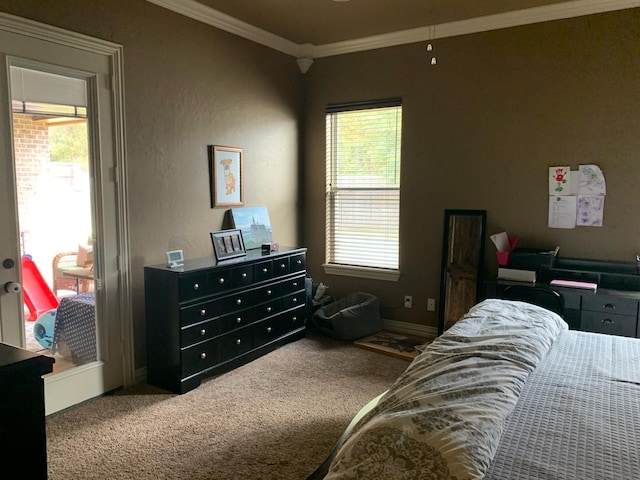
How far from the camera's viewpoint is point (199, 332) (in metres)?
3.26

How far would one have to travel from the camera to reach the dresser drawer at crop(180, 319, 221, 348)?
3.16 metres

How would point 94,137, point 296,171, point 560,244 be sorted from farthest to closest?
point 296,171 → point 560,244 → point 94,137

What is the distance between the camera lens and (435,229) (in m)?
4.27

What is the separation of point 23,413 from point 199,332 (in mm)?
2040

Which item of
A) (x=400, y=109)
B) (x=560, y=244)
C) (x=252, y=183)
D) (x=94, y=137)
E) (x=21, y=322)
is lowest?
(x=21, y=322)

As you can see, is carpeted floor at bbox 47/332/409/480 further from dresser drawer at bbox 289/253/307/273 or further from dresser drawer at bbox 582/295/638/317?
dresser drawer at bbox 582/295/638/317

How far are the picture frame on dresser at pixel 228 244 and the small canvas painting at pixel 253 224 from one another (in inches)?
8.5

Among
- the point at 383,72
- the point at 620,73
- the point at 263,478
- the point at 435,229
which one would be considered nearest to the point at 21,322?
the point at 263,478

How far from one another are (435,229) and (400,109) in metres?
1.16

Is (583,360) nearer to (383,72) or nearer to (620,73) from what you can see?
(620,73)

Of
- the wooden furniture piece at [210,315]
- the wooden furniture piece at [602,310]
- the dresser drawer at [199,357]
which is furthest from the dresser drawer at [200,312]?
the wooden furniture piece at [602,310]

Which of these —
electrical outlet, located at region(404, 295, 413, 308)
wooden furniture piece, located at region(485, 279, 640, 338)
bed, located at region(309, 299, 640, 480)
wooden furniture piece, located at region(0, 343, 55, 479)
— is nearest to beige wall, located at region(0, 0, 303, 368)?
electrical outlet, located at region(404, 295, 413, 308)

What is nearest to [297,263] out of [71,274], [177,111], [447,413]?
[177,111]

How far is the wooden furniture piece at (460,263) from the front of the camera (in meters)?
3.99
